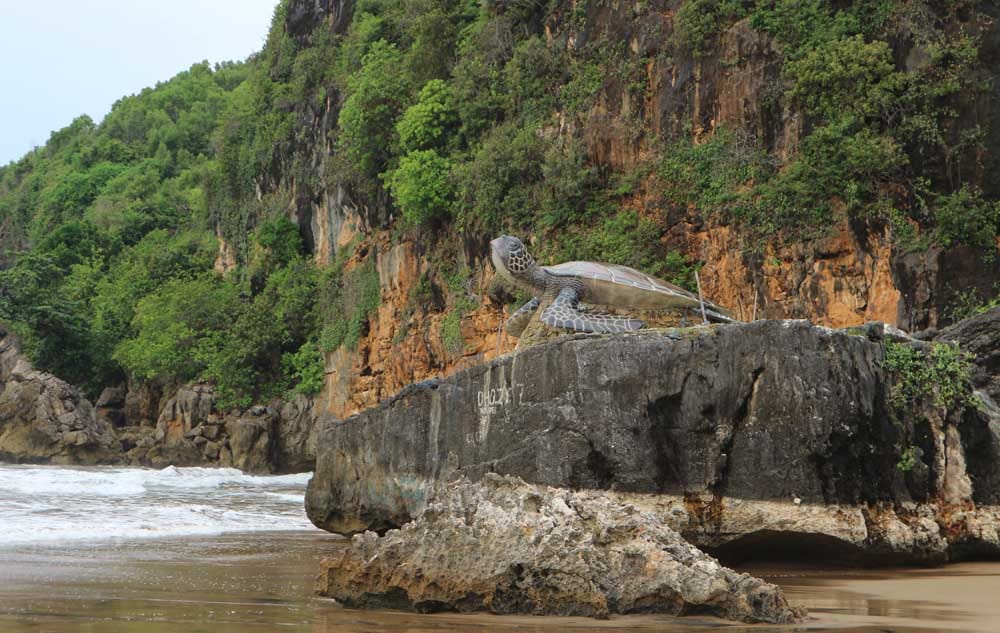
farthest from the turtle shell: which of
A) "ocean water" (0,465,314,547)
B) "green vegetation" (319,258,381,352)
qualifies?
"green vegetation" (319,258,381,352)

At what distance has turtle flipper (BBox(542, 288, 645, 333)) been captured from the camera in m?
12.9

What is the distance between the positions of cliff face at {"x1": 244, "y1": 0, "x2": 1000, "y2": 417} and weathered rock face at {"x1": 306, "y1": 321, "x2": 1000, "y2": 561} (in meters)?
5.67

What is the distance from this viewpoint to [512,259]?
14.5 m

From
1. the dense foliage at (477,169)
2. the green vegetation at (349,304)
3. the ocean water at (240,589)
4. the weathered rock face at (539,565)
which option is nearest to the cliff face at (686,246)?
the dense foliage at (477,169)

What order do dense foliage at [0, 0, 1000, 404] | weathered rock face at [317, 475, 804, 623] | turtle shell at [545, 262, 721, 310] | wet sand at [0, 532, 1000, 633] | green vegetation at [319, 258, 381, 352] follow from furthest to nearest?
1. green vegetation at [319, 258, 381, 352]
2. dense foliage at [0, 0, 1000, 404]
3. turtle shell at [545, 262, 721, 310]
4. weathered rock face at [317, 475, 804, 623]
5. wet sand at [0, 532, 1000, 633]

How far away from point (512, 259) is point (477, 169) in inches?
431

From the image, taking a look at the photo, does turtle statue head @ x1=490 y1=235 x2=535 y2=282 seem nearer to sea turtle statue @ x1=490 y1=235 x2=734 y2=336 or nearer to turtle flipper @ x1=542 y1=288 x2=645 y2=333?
sea turtle statue @ x1=490 y1=235 x2=734 y2=336

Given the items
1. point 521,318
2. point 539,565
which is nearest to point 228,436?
point 521,318

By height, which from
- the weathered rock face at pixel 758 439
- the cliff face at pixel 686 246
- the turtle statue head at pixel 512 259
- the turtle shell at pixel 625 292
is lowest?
the weathered rock face at pixel 758 439

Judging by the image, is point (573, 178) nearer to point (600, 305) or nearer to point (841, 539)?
point (600, 305)

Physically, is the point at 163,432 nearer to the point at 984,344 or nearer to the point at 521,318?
the point at 521,318

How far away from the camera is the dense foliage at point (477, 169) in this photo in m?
18.4

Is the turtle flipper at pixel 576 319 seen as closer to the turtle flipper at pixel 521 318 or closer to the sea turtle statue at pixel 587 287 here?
the sea turtle statue at pixel 587 287

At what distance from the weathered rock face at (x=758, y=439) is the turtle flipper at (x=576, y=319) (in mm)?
1752
